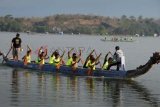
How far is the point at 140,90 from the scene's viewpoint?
27047 millimetres

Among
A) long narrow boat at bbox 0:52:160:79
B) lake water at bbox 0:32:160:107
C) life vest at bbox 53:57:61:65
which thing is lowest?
lake water at bbox 0:32:160:107

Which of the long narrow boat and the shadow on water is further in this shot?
the long narrow boat

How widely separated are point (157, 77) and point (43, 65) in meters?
7.42

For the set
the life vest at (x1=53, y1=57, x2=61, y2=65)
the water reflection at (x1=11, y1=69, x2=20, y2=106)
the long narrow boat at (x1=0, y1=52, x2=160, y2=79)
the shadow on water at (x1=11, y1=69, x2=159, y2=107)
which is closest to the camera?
the water reflection at (x1=11, y1=69, x2=20, y2=106)

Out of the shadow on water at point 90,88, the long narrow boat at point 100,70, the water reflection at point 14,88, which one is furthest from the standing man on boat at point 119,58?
the water reflection at point 14,88

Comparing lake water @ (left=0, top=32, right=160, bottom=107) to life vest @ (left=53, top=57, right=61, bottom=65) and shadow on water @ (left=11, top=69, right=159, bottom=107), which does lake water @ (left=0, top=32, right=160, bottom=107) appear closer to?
shadow on water @ (left=11, top=69, right=159, bottom=107)

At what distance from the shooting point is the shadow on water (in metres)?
23.6

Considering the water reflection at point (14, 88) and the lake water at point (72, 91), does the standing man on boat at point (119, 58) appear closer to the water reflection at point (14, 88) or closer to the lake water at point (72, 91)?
the lake water at point (72, 91)

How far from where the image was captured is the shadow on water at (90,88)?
77.5ft

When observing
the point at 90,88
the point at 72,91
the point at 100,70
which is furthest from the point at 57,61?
the point at 72,91

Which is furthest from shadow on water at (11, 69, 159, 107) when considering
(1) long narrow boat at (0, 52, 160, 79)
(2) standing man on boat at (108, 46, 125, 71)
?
(2) standing man on boat at (108, 46, 125, 71)

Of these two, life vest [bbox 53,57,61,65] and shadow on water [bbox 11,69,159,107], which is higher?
life vest [bbox 53,57,61,65]

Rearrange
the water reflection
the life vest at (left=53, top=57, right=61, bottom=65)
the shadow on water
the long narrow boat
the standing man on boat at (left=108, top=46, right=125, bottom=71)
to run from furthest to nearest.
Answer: the life vest at (left=53, top=57, right=61, bottom=65)
the standing man on boat at (left=108, top=46, right=125, bottom=71)
the long narrow boat
the shadow on water
the water reflection

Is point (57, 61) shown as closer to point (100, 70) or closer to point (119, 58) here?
point (100, 70)
